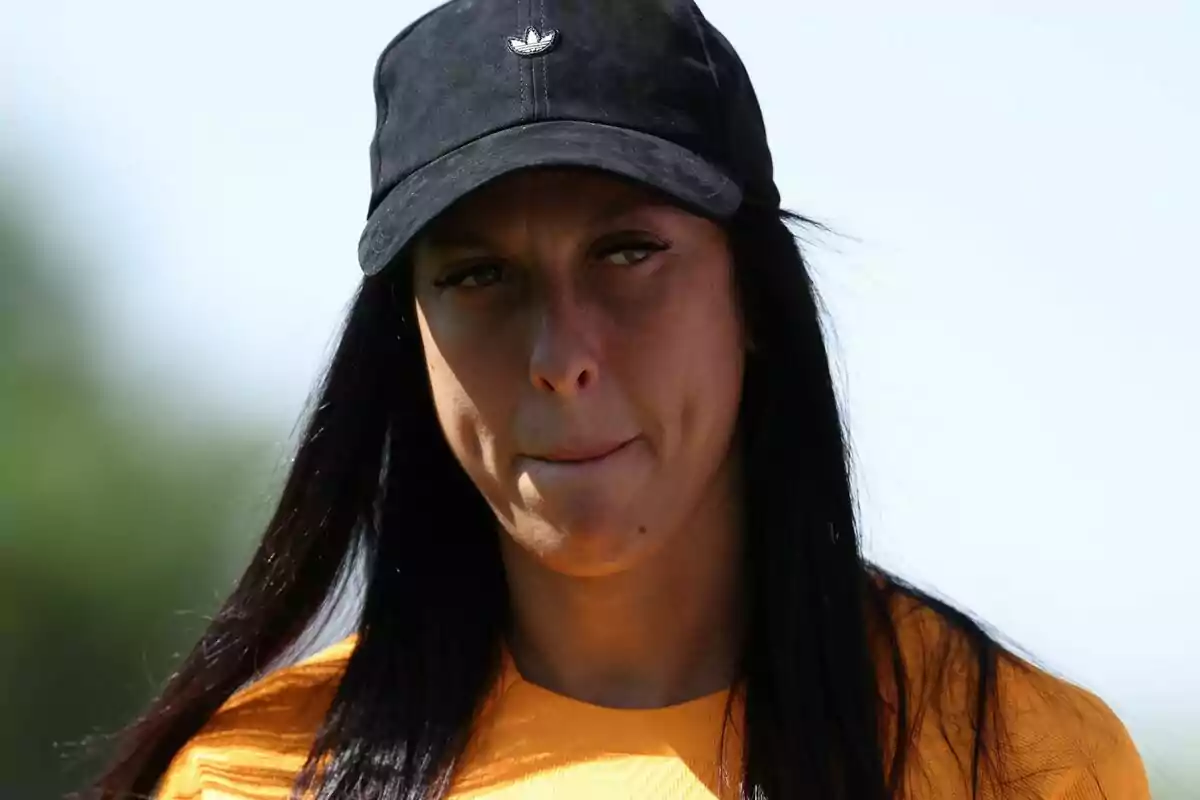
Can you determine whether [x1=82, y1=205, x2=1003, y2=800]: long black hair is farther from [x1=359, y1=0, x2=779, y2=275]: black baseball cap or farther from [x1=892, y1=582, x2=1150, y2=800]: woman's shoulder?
[x1=359, y1=0, x2=779, y2=275]: black baseball cap

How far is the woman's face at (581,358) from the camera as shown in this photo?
212 cm

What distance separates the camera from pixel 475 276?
2217 millimetres

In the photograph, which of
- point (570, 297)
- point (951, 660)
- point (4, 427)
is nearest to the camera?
point (570, 297)

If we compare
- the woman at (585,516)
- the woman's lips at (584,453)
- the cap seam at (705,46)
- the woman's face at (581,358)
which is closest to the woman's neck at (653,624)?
the woman at (585,516)

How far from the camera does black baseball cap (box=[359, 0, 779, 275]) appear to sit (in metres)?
2.12

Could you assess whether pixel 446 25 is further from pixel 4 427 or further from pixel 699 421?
pixel 4 427

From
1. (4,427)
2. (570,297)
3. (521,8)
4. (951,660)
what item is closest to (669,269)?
(570,297)

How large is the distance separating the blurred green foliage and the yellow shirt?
5.08 m

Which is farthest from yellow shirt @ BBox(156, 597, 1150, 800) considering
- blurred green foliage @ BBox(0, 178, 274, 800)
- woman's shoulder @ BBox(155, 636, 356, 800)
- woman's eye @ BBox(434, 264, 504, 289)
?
blurred green foliage @ BBox(0, 178, 274, 800)

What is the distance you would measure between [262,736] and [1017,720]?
3.22 feet

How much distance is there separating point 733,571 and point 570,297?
0.50 metres

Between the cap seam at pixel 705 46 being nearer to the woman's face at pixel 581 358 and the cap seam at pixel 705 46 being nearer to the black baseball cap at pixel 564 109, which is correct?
the black baseball cap at pixel 564 109

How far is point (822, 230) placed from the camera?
2582mm

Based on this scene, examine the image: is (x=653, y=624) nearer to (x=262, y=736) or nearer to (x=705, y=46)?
(x=262, y=736)
